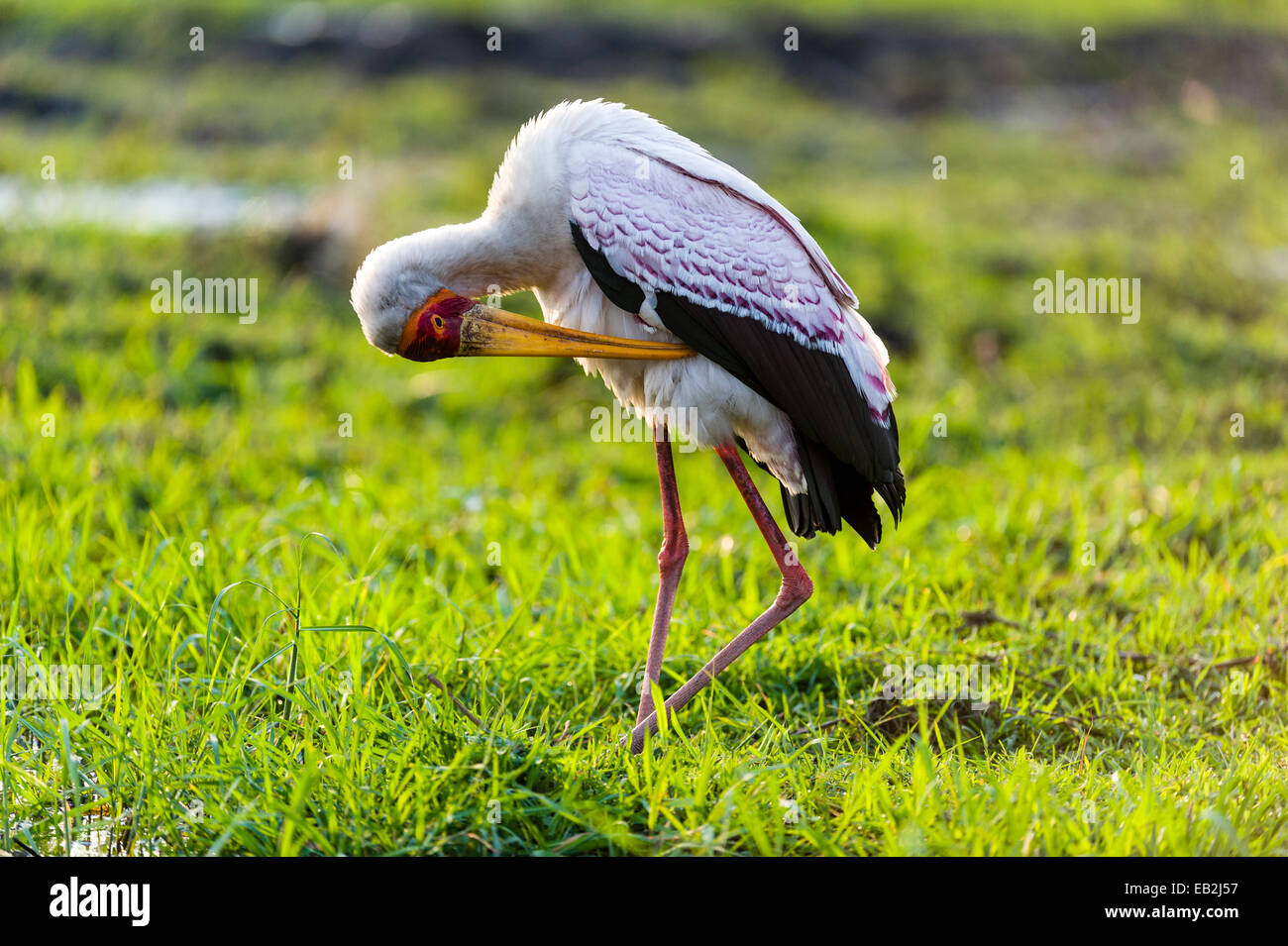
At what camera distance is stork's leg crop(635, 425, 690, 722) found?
12.0 feet

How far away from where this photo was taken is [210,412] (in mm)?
6395

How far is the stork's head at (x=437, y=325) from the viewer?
340cm

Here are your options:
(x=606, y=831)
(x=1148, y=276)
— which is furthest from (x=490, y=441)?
(x=1148, y=276)

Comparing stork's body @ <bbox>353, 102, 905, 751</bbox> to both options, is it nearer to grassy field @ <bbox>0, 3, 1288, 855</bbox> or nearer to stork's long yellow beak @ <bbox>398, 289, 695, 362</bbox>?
stork's long yellow beak @ <bbox>398, 289, 695, 362</bbox>

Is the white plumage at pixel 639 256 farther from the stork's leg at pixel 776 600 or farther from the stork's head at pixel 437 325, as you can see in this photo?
the stork's leg at pixel 776 600

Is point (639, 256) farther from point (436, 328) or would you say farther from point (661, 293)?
point (436, 328)

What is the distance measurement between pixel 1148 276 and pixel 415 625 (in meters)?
6.50

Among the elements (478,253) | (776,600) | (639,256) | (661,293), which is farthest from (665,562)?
(478,253)

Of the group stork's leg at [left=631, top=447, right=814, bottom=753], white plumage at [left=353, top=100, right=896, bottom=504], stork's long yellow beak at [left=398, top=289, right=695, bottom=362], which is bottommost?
stork's leg at [left=631, top=447, right=814, bottom=753]

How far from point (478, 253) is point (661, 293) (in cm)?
49

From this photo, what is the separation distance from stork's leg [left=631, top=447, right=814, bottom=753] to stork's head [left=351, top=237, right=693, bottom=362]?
1.42ft

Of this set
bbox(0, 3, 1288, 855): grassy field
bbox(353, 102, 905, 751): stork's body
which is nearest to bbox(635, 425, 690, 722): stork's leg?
bbox(353, 102, 905, 751): stork's body

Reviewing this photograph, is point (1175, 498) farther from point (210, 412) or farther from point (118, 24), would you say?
point (118, 24)

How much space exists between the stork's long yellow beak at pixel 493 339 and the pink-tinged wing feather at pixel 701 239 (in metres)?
0.17
